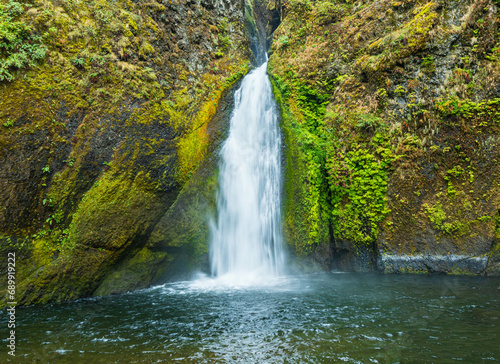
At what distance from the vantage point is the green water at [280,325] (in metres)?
3.46

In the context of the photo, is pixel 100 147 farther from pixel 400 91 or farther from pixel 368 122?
pixel 400 91

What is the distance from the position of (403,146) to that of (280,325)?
6.42 m

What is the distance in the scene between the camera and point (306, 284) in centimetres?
708

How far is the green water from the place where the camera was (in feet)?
11.4

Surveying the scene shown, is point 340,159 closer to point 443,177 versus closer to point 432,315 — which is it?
point 443,177

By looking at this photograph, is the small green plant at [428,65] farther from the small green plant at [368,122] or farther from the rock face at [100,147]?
the rock face at [100,147]

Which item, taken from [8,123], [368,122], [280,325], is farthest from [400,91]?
[8,123]

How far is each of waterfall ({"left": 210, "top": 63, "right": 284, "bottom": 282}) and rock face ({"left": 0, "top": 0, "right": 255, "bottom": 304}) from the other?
1.92ft

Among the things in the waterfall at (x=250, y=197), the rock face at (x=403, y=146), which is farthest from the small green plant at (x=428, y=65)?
the waterfall at (x=250, y=197)

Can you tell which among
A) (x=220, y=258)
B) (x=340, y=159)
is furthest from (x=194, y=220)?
(x=340, y=159)

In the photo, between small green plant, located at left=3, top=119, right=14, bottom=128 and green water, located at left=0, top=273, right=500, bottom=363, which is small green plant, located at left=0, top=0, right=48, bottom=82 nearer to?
small green plant, located at left=3, top=119, right=14, bottom=128

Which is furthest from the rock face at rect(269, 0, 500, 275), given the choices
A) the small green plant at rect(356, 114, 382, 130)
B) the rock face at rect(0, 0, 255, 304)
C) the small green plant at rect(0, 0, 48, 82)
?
the small green plant at rect(0, 0, 48, 82)

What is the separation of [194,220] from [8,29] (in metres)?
6.88

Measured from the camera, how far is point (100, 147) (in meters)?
7.33
